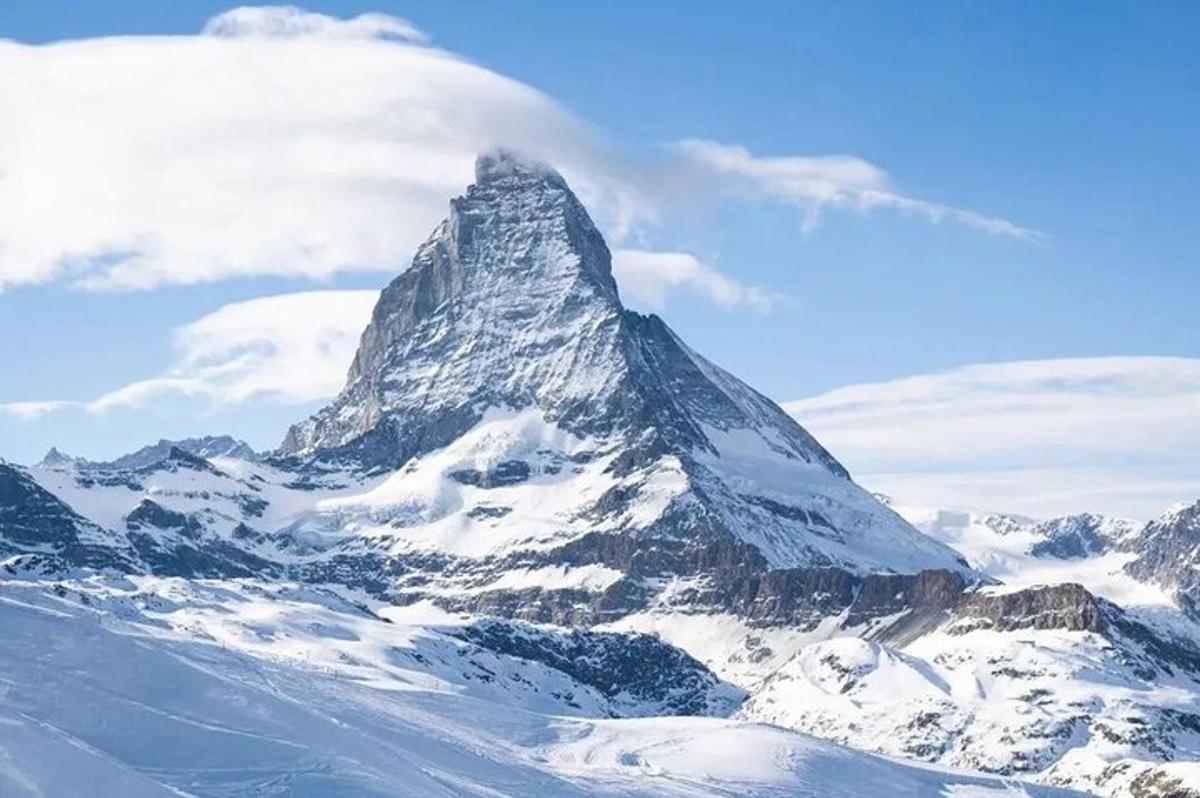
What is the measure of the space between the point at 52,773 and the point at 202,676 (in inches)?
1894

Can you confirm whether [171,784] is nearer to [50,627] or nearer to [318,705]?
[50,627]

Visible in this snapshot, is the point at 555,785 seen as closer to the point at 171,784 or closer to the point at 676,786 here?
the point at 676,786

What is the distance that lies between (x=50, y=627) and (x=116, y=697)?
11.2 metres

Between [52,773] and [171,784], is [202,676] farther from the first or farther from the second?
[52,773]

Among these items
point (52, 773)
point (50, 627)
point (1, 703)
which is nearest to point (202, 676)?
point (50, 627)

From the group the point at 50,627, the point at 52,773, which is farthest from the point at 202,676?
the point at 52,773

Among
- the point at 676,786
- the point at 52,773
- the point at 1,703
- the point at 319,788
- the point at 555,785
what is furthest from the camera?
the point at 676,786

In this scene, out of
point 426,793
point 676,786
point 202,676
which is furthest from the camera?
point 676,786

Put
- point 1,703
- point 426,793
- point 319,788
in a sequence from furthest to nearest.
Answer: point 426,793 → point 319,788 → point 1,703

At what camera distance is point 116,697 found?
144125 millimetres

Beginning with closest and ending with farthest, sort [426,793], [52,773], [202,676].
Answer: [52,773]
[426,793]
[202,676]

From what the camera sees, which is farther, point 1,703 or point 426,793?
point 426,793

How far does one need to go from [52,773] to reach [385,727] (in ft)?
251

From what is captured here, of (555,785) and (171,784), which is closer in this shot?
(171,784)
